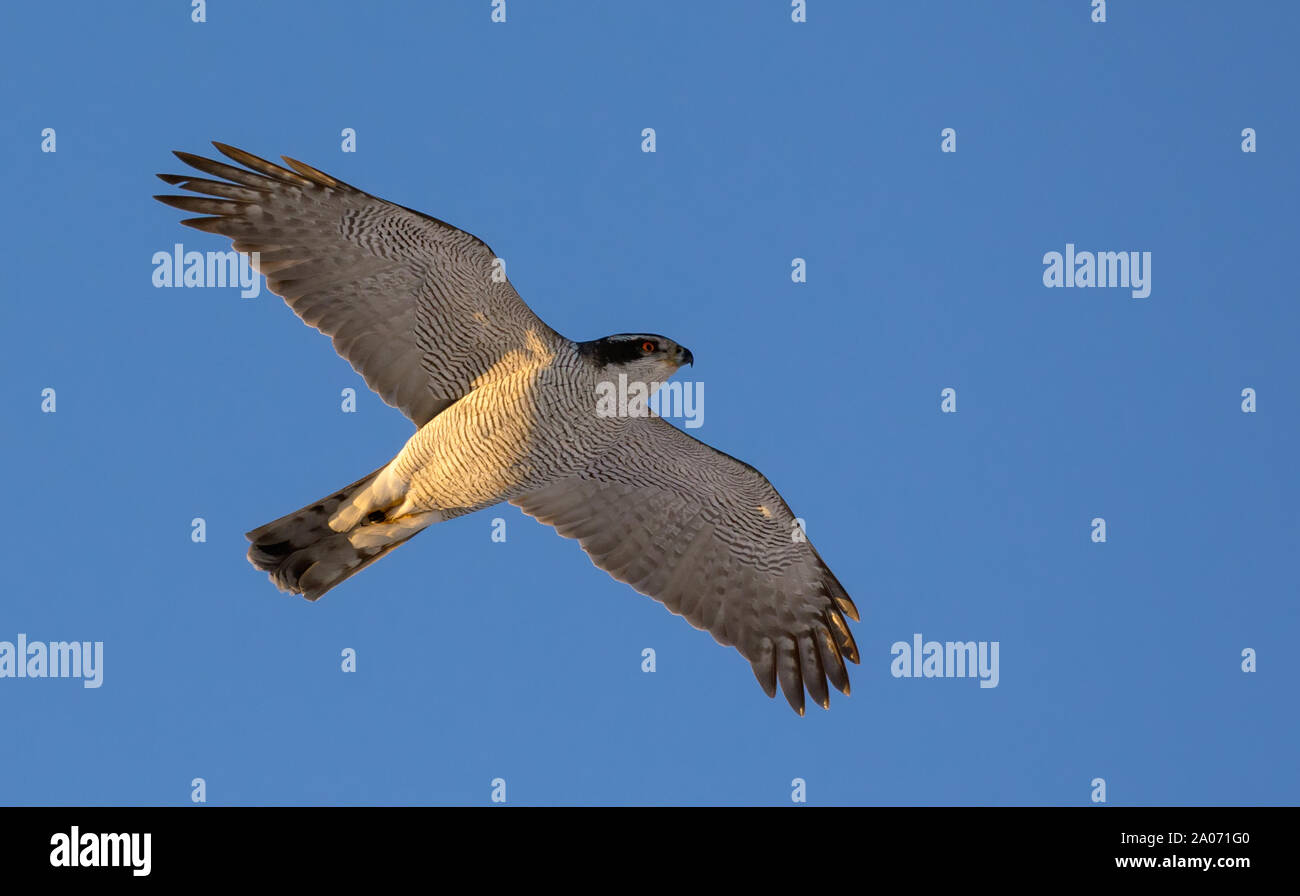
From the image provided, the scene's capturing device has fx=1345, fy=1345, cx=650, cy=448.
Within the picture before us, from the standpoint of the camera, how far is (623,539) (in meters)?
13.8

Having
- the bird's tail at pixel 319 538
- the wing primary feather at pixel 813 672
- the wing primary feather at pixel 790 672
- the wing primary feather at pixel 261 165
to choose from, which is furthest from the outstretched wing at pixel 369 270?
the wing primary feather at pixel 813 672

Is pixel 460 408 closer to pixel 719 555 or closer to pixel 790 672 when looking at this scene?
pixel 719 555

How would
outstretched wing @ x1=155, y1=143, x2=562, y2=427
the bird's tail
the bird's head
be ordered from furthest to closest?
the bird's tail
outstretched wing @ x1=155, y1=143, x2=562, y2=427
the bird's head

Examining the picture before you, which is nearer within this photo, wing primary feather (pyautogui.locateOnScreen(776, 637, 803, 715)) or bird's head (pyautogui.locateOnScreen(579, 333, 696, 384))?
bird's head (pyautogui.locateOnScreen(579, 333, 696, 384))

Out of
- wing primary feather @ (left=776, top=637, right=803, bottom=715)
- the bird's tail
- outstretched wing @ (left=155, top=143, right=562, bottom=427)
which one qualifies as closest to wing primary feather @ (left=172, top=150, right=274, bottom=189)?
outstretched wing @ (left=155, top=143, right=562, bottom=427)

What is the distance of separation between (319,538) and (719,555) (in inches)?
159

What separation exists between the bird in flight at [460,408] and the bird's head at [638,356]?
2cm

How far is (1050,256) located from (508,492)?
7.83m

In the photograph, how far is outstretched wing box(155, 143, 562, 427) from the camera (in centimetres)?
1193

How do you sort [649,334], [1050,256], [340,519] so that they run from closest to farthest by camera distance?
[649,334], [340,519], [1050,256]

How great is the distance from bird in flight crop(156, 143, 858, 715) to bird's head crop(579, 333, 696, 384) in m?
0.02

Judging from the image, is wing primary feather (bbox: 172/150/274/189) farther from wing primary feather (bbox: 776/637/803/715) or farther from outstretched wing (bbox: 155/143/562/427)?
wing primary feather (bbox: 776/637/803/715)
